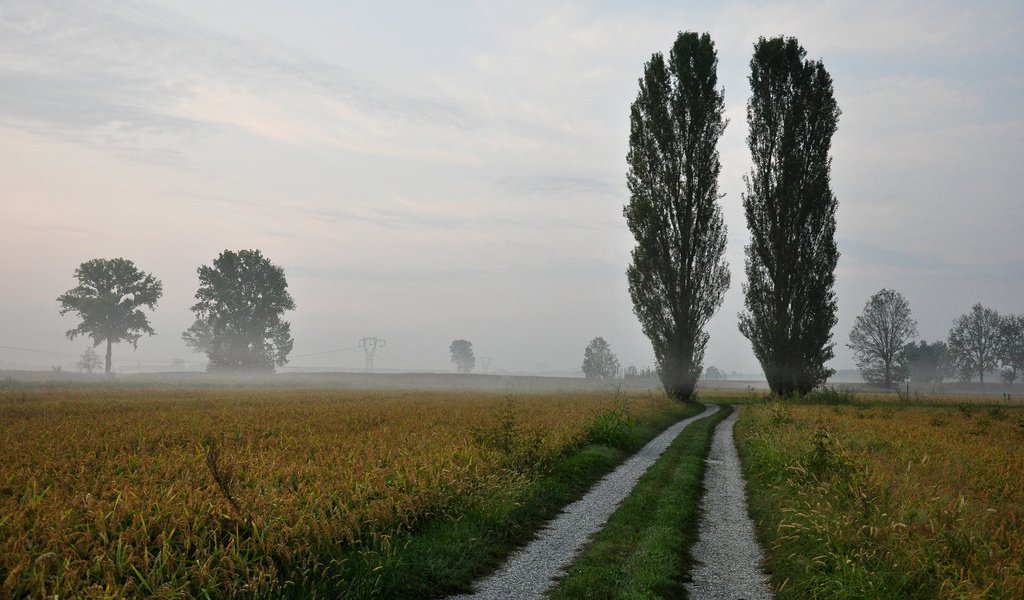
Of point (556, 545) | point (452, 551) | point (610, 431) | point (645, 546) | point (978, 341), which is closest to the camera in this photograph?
point (452, 551)

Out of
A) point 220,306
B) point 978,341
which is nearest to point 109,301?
point 220,306

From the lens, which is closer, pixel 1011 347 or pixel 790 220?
pixel 790 220

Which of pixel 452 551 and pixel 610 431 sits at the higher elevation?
pixel 610 431

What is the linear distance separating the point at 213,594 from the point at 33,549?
6.31ft

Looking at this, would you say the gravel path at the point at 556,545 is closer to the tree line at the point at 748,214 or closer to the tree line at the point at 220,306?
the tree line at the point at 748,214

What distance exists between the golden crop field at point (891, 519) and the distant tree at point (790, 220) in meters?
26.5

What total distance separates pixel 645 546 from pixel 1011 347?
140m

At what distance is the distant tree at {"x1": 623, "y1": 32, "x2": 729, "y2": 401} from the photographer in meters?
40.0

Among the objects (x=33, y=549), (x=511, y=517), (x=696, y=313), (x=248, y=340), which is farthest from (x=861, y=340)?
(x=33, y=549)

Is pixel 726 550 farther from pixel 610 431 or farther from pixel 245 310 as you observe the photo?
pixel 245 310

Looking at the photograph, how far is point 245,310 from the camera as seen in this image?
258ft

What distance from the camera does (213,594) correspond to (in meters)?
6.38

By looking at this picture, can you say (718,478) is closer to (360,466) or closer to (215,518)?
(360,466)

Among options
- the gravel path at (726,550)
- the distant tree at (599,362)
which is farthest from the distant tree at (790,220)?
the distant tree at (599,362)
